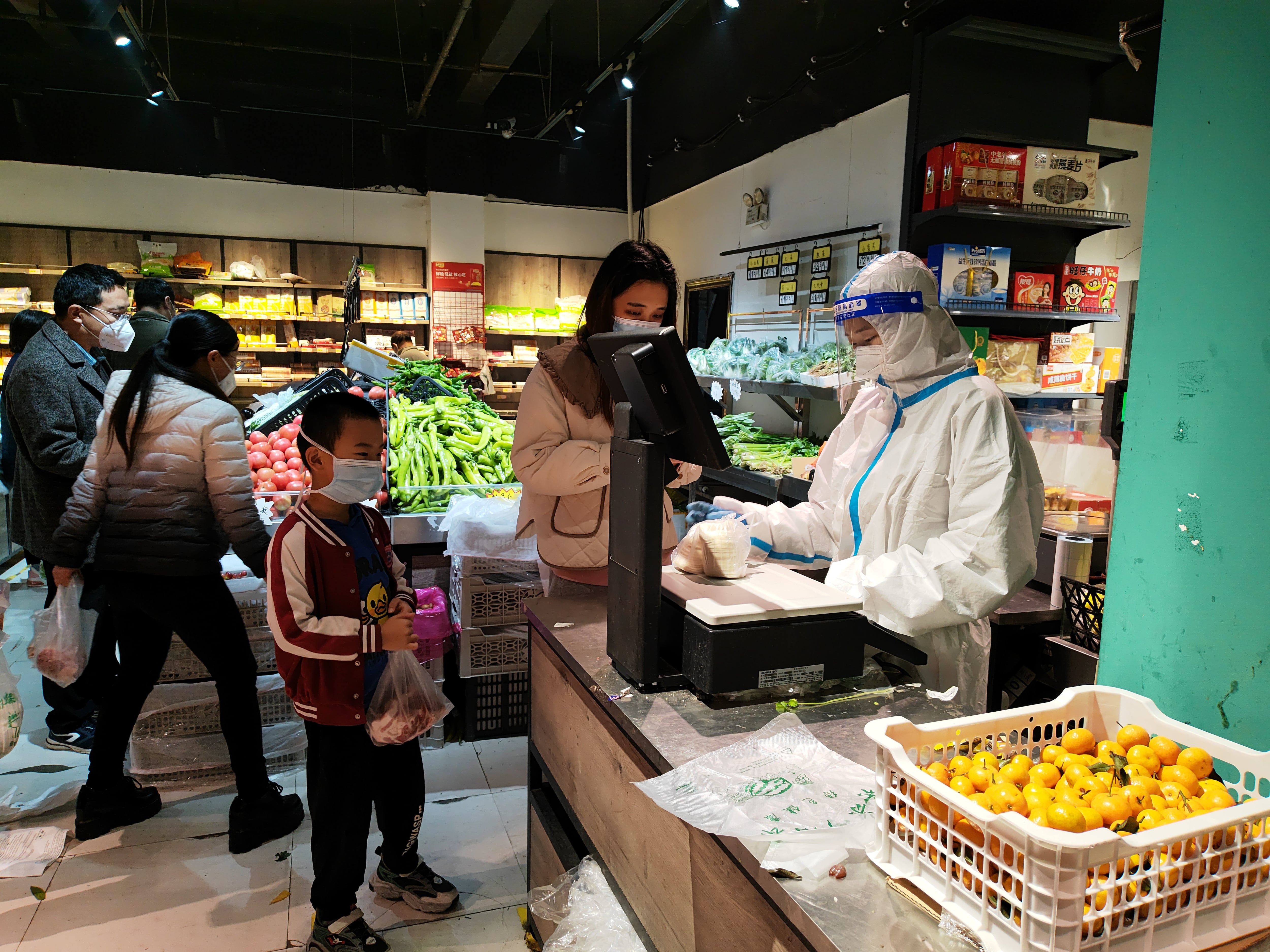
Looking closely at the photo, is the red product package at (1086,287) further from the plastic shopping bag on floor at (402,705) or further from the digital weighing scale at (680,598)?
the plastic shopping bag on floor at (402,705)

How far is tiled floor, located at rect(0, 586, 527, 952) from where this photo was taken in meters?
2.34

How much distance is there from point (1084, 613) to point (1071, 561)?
353 mm

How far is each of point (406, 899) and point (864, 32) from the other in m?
5.54

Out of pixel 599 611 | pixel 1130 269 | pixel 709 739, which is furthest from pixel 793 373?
pixel 709 739

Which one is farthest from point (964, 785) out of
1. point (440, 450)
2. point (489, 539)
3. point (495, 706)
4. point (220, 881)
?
point (440, 450)

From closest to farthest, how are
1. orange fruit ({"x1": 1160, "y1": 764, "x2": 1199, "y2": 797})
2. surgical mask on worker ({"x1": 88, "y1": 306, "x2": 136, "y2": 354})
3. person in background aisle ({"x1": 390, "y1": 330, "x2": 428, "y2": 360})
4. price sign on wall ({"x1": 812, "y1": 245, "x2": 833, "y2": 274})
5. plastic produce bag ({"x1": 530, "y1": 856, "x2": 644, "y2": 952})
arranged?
orange fruit ({"x1": 1160, "y1": 764, "x2": 1199, "y2": 797}), plastic produce bag ({"x1": 530, "y1": 856, "x2": 644, "y2": 952}), surgical mask on worker ({"x1": 88, "y1": 306, "x2": 136, "y2": 354}), price sign on wall ({"x1": 812, "y1": 245, "x2": 833, "y2": 274}), person in background aisle ({"x1": 390, "y1": 330, "x2": 428, "y2": 360})

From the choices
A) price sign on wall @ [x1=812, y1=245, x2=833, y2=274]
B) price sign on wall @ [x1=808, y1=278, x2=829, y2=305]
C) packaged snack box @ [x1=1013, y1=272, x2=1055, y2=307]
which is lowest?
packaged snack box @ [x1=1013, y1=272, x2=1055, y2=307]

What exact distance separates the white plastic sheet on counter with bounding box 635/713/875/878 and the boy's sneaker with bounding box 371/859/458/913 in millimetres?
1569

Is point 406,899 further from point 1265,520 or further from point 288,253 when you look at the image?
point 288,253

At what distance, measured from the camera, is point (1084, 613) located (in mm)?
2340

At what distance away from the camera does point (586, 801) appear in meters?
1.81

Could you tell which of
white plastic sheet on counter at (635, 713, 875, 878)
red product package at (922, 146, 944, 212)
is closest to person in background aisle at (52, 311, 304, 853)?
white plastic sheet on counter at (635, 713, 875, 878)

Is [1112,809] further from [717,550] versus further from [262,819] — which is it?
[262,819]

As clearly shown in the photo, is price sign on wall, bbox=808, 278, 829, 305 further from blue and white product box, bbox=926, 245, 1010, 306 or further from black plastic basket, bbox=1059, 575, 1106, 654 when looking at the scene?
black plastic basket, bbox=1059, 575, 1106, 654
